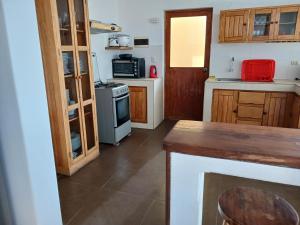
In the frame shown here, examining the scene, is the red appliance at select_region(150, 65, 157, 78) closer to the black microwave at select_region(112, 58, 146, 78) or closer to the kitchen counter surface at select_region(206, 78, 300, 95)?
the black microwave at select_region(112, 58, 146, 78)

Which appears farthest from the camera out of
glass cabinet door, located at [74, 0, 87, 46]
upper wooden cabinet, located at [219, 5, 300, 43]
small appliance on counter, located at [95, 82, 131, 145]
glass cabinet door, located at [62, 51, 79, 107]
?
upper wooden cabinet, located at [219, 5, 300, 43]

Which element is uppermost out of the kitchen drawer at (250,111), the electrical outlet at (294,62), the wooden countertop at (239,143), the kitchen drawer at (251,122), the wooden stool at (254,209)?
the electrical outlet at (294,62)

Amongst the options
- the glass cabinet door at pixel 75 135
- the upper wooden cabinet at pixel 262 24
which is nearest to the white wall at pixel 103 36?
the glass cabinet door at pixel 75 135

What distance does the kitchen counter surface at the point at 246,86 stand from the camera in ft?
11.1

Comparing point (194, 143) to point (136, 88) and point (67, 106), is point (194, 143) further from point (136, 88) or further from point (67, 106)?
point (136, 88)

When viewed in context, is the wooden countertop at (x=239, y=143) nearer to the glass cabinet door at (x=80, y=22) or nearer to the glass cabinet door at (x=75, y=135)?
the glass cabinet door at (x=75, y=135)

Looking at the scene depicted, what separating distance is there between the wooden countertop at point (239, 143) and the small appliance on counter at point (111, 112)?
193 cm

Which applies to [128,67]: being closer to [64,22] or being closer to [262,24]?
[64,22]

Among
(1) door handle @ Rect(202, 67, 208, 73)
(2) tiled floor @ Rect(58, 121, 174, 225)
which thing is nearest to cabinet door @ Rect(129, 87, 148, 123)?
(2) tiled floor @ Rect(58, 121, 174, 225)

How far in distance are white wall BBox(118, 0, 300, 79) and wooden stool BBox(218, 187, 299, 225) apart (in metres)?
3.37

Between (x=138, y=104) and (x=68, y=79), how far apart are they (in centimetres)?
171

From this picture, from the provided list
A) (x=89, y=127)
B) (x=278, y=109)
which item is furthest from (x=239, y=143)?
(x=278, y=109)

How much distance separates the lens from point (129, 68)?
166 inches

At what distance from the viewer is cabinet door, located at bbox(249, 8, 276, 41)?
3.46 m
